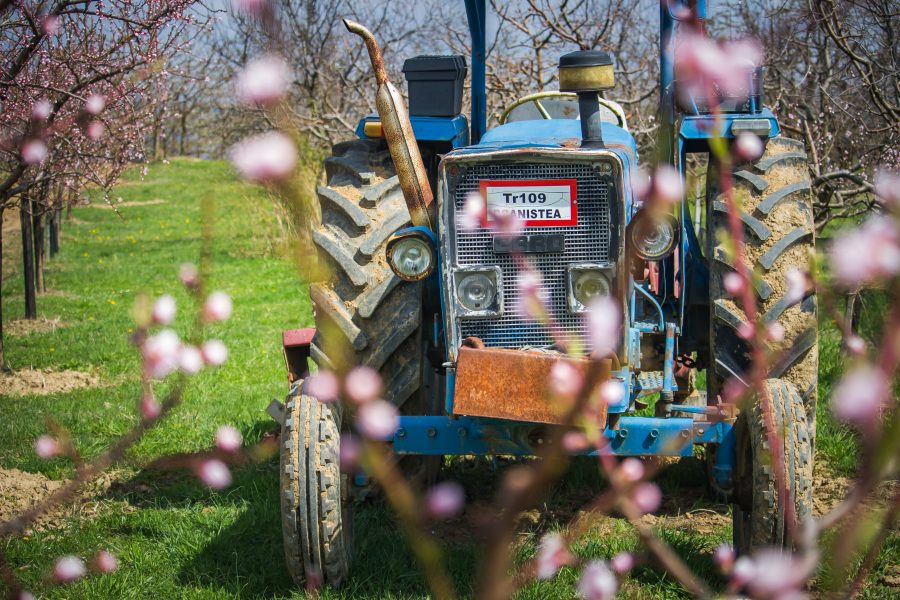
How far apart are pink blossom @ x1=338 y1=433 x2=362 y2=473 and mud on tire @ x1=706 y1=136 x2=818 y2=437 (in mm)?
1605

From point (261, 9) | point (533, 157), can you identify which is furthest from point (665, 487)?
point (261, 9)

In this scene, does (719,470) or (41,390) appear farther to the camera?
(41,390)

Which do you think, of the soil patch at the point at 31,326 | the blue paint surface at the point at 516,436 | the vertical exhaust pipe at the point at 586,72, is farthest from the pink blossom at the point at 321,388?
the soil patch at the point at 31,326

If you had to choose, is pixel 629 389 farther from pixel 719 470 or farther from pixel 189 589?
pixel 189 589

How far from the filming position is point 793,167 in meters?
A: 4.46

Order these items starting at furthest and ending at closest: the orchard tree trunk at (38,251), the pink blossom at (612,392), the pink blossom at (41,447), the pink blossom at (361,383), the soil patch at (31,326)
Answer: the orchard tree trunk at (38,251)
the soil patch at (31,326)
the pink blossom at (41,447)
the pink blossom at (361,383)
the pink blossom at (612,392)

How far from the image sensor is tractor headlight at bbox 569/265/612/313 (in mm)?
3588

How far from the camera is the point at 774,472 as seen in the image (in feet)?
10.4

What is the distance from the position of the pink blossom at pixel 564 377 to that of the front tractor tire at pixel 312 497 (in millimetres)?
874

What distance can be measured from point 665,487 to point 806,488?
1.50 metres

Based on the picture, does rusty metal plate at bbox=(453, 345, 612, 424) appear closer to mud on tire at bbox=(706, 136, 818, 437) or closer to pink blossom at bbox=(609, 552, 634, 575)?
pink blossom at bbox=(609, 552, 634, 575)

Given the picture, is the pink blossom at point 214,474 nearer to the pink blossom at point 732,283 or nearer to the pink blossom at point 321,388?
the pink blossom at point 321,388

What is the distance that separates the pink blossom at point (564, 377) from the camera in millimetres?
3012

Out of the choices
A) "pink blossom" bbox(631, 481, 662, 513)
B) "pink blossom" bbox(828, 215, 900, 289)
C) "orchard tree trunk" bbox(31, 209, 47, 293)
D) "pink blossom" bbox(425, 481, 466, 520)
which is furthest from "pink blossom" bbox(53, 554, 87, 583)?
"orchard tree trunk" bbox(31, 209, 47, 293)
